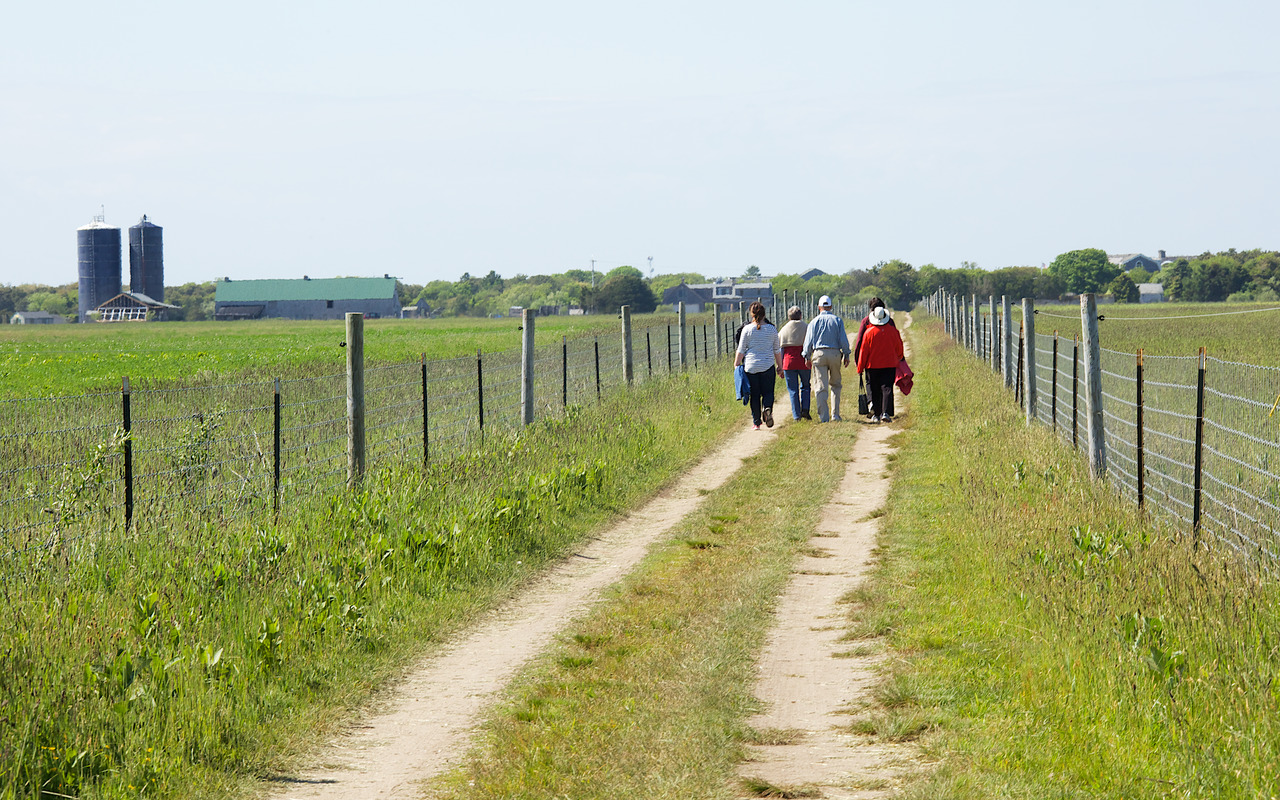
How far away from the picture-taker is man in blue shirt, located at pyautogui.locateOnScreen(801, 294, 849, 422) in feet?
53.2

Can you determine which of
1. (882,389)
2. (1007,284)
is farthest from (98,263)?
(882,389)

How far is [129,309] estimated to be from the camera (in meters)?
138

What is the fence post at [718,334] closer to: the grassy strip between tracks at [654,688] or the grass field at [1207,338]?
the grass field at [1207,338]

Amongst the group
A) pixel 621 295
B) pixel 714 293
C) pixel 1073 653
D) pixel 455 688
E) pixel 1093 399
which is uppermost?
pixel 714 293

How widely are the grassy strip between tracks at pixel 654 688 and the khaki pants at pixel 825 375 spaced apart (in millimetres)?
6941

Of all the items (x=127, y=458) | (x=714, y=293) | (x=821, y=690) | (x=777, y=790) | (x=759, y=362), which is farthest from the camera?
(x=714, y=293)

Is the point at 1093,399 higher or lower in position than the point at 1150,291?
lower

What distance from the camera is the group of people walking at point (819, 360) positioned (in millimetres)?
15953

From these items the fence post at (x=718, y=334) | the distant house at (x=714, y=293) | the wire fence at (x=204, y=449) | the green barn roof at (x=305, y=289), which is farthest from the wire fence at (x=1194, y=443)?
the distant house at (x=714, y=293)

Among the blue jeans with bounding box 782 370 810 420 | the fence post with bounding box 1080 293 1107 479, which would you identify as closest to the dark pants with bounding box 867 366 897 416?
the blue jeans with bounding box 782 370 810 420

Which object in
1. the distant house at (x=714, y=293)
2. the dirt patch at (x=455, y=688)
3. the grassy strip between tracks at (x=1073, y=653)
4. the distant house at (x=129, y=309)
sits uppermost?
the distant house at (x=714, y=293)

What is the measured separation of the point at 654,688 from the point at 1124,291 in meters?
136

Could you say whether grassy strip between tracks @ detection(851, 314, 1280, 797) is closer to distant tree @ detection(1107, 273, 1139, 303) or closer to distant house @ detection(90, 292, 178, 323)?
distant tree @ detection(1107, 273, 1139, 303)

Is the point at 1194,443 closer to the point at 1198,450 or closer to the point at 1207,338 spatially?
the point at 1198,450
